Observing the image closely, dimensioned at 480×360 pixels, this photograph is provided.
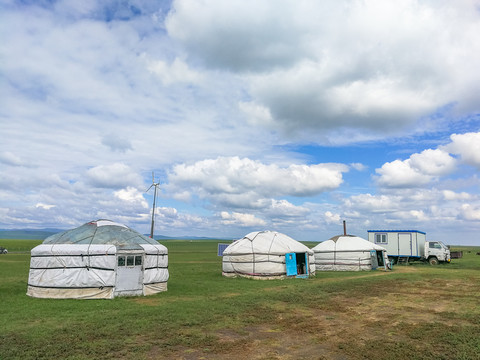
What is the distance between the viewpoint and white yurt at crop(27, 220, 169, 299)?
15.1 meters

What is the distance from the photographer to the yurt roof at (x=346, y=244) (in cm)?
3022

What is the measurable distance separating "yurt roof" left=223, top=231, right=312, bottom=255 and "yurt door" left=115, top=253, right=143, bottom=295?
8.79m

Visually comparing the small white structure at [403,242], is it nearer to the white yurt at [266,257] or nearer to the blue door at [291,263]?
the white yurt at [266,257]

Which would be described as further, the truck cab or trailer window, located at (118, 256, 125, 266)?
the truck cab

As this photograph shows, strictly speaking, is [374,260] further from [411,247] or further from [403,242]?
[411,247]

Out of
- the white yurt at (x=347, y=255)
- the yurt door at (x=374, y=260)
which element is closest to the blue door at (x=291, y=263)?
the white yurt at (x=347, y=255)

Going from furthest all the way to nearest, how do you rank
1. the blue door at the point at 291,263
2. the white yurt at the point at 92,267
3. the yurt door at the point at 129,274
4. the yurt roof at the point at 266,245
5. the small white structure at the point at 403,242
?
1. the small white structure at the point at 403,242
2. the blue door at the point at 291,263
3. the yurt roof at the point at 266,245
4. the yurt door at the point at 129,274
5. the white yurt at the point at 92,267

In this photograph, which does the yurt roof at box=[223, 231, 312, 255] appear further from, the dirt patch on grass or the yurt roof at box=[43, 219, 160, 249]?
the yurt roof at box=[43, 219, 160, 249]

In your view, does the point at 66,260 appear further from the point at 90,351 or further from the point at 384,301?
the point at 384,301

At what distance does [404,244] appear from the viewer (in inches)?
1403

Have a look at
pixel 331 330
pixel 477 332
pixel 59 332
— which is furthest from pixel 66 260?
pixel 477 332

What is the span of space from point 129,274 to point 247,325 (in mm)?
7313

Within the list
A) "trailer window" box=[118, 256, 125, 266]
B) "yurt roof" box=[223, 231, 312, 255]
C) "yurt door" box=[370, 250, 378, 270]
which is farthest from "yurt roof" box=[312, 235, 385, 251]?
"trailer window" box=[118, 256, 125, 266]

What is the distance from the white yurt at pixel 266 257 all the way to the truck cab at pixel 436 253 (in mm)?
18051
